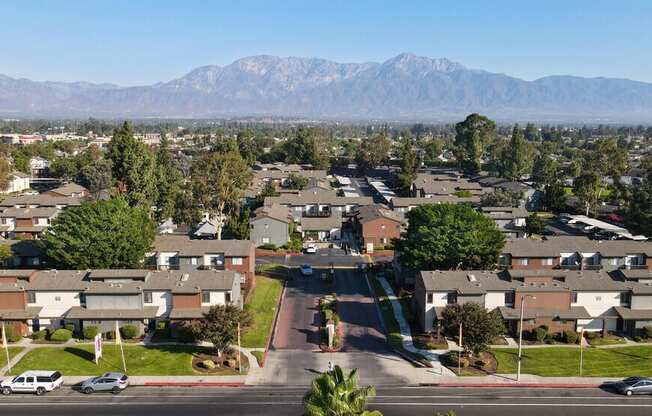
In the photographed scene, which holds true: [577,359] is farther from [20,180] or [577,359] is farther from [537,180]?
[20,180]

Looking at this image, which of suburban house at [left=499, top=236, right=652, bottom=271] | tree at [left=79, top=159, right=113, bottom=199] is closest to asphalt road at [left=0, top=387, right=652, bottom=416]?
suburban house at [left=499, top=236, right=652, bottom=271]

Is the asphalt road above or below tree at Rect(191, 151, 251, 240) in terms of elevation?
below

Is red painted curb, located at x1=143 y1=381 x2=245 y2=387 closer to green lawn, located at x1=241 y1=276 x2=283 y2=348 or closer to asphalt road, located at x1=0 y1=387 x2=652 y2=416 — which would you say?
asphalt road, located at x1=0 y1=387 x2=652 y2=416

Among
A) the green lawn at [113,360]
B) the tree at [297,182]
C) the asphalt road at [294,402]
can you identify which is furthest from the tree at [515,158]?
the green lawn at [113,360]

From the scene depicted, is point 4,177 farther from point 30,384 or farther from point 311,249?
point 30,384

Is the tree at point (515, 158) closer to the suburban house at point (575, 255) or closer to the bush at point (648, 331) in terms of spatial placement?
the suburban house at point (575, 255)

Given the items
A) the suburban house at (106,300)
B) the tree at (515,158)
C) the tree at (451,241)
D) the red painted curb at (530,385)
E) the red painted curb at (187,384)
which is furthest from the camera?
the tree at (515,158)
